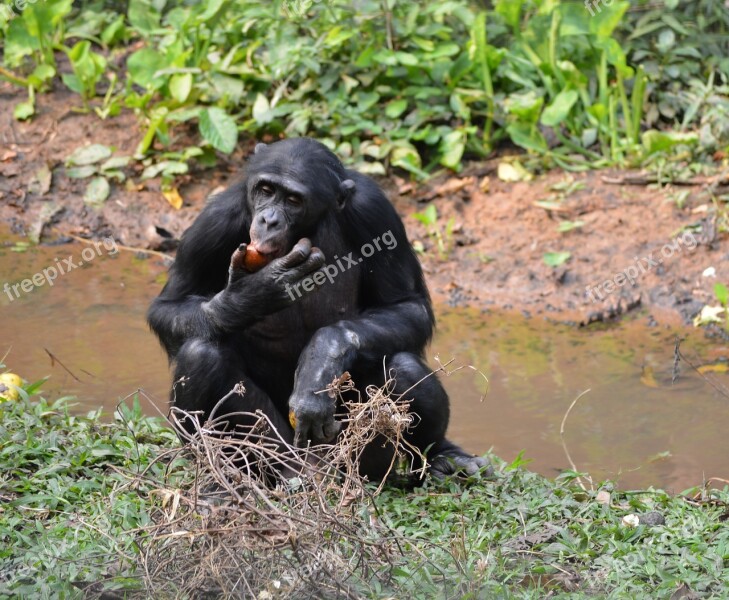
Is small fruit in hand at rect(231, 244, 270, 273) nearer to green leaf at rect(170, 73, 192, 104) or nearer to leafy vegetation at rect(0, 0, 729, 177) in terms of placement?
leafy vegetation at rect(0, 0, 729, 177)

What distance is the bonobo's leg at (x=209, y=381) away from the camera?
557 centimetres

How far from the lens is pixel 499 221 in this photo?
1032 centimetres

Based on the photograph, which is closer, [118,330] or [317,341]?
[317,341]

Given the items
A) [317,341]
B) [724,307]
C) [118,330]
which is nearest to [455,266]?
[724,307]

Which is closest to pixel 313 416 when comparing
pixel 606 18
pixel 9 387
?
pixel 9 387

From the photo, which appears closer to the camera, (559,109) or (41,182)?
(559,109)

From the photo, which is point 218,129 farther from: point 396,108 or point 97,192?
point 396,108

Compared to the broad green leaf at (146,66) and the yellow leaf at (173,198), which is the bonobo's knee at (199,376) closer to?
the yellow leaf at (173,198)

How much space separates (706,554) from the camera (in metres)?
4.94

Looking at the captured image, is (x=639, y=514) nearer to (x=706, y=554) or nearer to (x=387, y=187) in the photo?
(x=706, y=554)

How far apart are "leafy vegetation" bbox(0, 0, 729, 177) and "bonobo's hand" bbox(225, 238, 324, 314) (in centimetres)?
512

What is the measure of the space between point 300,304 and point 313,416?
0.86 meters

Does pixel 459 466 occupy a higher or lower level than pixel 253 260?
lower

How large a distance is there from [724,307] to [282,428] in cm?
438
